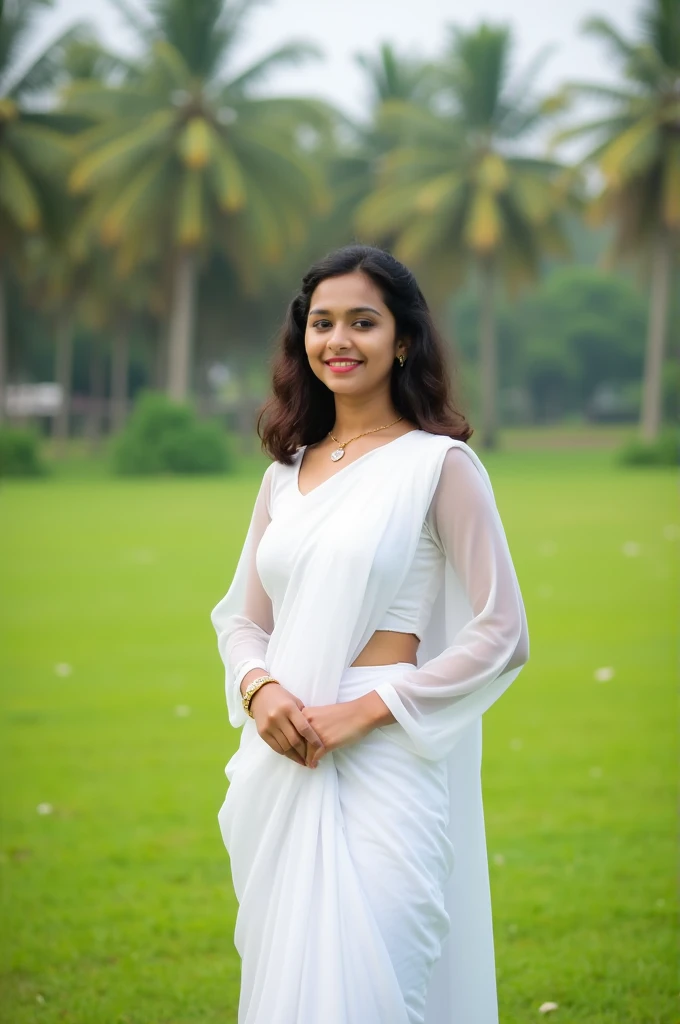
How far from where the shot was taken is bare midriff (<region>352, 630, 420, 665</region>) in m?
2.31

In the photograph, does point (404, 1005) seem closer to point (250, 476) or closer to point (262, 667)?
point (262, 667)

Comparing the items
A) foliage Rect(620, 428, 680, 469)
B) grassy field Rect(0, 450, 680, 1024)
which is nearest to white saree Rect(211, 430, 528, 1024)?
grassy field Rect(0, 450, 680, 1024)

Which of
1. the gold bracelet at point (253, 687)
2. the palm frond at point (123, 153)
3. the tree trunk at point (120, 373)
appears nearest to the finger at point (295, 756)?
the gold bracelet at point (253, 687)

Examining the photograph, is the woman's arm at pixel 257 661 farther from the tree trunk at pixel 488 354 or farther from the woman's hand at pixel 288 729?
the tree trunk at pixel 488 354

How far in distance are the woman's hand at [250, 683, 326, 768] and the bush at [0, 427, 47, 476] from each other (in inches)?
940

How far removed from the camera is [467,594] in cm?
231

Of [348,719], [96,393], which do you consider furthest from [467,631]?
[96,393]

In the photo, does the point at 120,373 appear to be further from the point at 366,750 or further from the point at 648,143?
the point at 366,750

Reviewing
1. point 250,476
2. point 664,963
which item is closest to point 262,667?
point 664,963

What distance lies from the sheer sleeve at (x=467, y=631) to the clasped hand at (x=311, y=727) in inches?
2.6

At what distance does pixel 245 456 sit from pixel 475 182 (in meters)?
10.2

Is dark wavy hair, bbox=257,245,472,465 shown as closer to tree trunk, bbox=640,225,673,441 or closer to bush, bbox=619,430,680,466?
bush, bbox=619,430,680,466

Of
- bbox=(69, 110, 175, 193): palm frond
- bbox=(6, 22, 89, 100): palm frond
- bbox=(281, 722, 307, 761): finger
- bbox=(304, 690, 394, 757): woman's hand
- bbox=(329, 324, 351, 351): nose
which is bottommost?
bbox=(281, 722, 307, 761): finger

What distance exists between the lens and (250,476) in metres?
25.7
